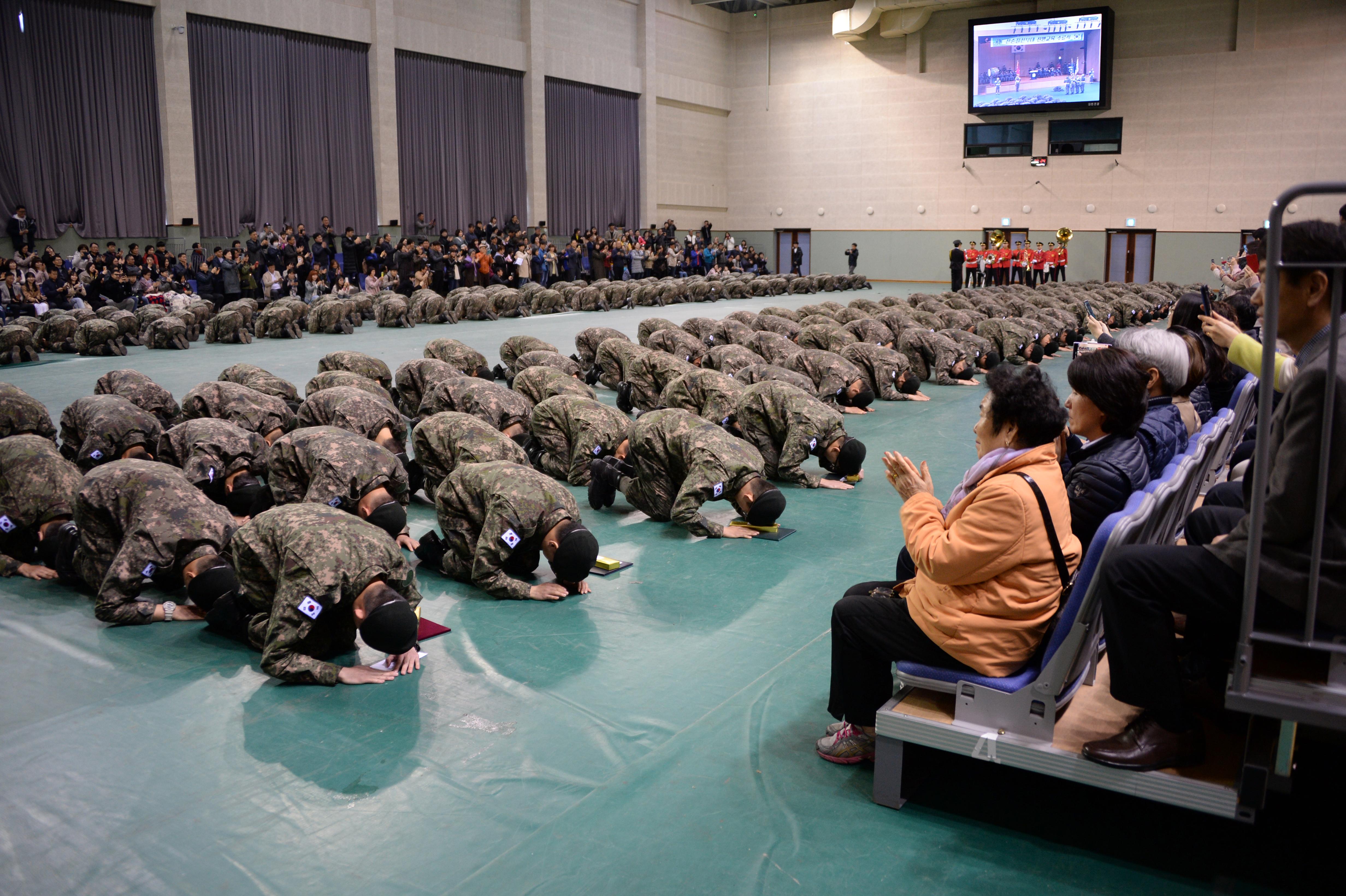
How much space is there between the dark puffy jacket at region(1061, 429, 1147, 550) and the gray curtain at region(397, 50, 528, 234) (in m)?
27.7

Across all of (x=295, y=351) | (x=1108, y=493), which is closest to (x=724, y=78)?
(x=295, y=351)

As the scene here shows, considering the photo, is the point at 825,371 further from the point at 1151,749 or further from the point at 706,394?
the point at 1151,749

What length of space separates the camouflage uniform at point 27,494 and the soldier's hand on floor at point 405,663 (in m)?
2.71

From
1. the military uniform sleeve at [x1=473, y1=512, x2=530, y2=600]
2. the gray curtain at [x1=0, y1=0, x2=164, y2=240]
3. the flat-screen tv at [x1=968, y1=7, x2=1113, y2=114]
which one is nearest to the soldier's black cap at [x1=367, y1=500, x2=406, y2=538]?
the military uniform sleeve at [x1=473, y1=512, x2=530, y2=600]

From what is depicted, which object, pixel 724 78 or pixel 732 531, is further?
pixel 724 78

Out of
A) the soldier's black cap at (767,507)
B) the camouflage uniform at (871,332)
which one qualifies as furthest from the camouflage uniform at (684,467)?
the camouflage uniform at (871,332)

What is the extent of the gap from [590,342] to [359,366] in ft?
12.1

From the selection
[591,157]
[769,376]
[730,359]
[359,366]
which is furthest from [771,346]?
[591,157]

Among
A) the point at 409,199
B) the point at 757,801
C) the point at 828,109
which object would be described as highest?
the point at 828,109

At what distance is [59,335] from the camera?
16531 millimetres

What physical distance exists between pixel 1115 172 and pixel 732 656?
32.6 metres

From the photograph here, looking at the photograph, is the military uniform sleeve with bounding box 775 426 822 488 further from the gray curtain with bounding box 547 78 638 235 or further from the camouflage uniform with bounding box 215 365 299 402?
the gray curtain with bounding box 547 78 638 235

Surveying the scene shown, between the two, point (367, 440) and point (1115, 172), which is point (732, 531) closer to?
point (367, 440)

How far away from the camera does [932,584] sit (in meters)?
3.24
